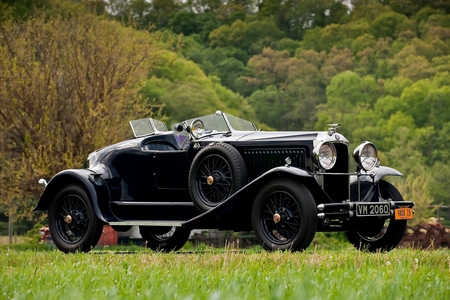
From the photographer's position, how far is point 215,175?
34.6ft

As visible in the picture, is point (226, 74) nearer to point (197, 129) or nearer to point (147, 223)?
point (197, 129)

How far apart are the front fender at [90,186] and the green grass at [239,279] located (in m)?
3.46

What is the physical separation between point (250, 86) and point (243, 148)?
73.5 metres

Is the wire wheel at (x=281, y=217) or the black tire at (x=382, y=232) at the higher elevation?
the wire wheel at (x=281, y=217)

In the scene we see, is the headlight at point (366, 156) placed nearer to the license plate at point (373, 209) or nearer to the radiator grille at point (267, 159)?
the license plate at point (373, 209)

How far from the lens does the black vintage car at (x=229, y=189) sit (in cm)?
984

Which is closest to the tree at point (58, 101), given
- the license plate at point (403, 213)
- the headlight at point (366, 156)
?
the headlight at point (366, 156)

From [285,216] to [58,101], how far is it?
47.2 ft

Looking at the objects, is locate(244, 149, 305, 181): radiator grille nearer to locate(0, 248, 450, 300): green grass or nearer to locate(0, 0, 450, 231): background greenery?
locate(0, 248, 450, 300): green grass

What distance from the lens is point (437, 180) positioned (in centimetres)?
6172

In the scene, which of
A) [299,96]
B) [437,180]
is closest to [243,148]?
[437,180]

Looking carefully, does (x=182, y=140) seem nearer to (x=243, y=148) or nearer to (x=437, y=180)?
(x=243, y=148)

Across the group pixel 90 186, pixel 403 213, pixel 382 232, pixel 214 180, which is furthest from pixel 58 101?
pixel 403 213

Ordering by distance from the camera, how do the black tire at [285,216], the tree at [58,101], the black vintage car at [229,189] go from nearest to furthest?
the black tire at [285,216]
the black vintage car at [229,189]
the tree at [58,101]
